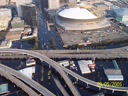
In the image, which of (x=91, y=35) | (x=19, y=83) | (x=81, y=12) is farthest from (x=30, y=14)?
(x=19, y=83)

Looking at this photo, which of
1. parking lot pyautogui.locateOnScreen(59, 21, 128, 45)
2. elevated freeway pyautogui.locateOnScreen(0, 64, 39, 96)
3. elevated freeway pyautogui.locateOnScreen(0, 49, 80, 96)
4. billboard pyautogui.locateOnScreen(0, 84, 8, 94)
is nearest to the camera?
elevated freeway pyautogui.locateOnScreen(0, 64, 39, 96)

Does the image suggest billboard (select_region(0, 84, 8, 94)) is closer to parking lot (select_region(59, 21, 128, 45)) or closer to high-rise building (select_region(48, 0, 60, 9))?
parking lot (select_region(59, 21, 128, 45))

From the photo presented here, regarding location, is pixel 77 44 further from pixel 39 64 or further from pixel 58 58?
pixel 39 64

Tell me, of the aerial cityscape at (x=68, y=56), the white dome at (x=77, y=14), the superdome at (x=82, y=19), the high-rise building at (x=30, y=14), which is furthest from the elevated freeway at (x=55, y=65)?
the white dome at (x=77, y=14)

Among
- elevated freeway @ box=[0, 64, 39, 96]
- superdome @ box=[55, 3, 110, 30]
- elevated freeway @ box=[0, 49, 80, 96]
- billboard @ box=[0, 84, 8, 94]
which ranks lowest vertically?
billboard @ box=[0, 84, 8, 94]

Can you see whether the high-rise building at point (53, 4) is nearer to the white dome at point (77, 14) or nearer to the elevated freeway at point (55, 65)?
the white dome at point (77, 14)

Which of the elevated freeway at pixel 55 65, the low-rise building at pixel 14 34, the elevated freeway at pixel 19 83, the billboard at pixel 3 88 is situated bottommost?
the billboard at pixel 3 88

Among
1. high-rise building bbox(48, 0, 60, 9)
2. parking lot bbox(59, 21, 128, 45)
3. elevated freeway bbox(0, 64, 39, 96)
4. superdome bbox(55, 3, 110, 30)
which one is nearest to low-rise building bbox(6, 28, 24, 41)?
parking lot bbox(59, 21, 128, 45)
